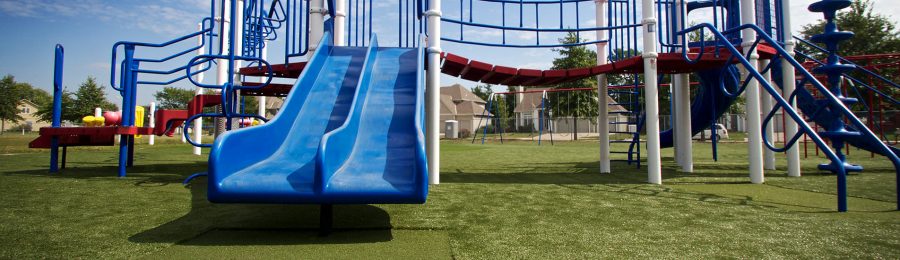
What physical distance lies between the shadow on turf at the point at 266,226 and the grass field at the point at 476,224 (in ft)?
0.04

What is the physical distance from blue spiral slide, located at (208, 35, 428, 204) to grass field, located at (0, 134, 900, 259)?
345 millimetres

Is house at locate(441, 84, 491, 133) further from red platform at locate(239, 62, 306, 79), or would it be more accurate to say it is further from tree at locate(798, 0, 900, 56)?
red platform at locate(239, 62, 306, 79)

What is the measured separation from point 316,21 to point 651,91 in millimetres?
4997

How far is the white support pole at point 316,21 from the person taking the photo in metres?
6.47

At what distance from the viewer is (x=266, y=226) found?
3.23 metres

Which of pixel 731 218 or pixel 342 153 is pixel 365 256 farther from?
pixel 731 218

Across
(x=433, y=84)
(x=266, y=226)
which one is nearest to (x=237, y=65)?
(x=433, y=84)

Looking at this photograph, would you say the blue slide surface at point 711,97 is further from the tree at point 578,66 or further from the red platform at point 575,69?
the tree at point 578,66

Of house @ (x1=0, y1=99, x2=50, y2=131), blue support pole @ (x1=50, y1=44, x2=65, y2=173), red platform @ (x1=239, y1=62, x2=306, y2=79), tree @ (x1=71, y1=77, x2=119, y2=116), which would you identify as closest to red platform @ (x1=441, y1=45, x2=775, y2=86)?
red platform @ (x1=239, y1=62, x2=306, y2=79)

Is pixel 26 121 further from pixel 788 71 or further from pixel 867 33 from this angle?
pixel 867 33

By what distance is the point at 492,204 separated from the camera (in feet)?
13.7

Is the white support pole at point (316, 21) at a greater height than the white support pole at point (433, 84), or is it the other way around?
the white support pole at point (316, 21)

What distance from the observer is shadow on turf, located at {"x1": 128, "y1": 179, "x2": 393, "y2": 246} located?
9.29 ft

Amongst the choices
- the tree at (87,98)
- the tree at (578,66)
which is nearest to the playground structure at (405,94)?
the tree at (578,66)
